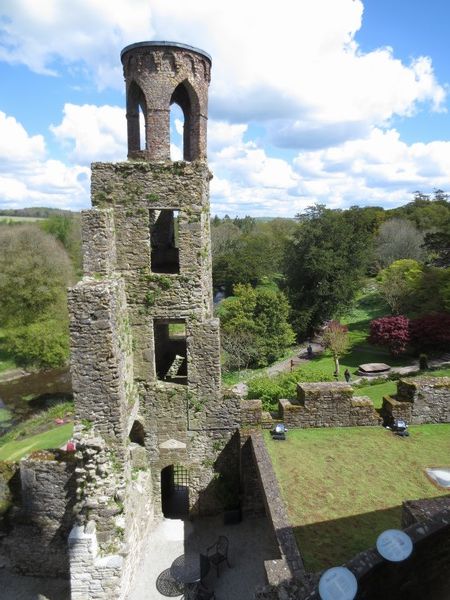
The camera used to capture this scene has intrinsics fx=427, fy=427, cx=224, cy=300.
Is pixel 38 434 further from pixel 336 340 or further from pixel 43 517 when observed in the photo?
pixel 336 340

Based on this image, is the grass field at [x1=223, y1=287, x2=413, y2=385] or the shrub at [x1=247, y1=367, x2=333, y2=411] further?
the grass field at [x1=223, y1=287, x2=413, y2=385]

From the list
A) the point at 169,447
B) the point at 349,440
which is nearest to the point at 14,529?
the point at 169,447

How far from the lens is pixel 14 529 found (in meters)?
10.4

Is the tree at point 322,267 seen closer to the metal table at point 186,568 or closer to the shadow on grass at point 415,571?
the metal table at point 186,568

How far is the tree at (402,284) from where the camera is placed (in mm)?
31709

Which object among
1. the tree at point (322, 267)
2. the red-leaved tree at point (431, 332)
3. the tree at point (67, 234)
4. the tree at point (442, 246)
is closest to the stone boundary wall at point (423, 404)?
the red-leaved tree at point (431, 332)

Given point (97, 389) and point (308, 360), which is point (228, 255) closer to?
point (308, 360)

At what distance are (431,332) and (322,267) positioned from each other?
9.40m

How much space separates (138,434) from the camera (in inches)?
432

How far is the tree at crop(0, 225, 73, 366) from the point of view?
2758 centimetres

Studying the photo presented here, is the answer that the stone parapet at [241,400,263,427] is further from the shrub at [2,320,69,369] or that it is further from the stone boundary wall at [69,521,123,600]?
the shrub at [2,320,69,369]

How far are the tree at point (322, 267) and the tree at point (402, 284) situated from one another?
2.37 meters

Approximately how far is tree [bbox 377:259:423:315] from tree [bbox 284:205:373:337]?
2.37 metres

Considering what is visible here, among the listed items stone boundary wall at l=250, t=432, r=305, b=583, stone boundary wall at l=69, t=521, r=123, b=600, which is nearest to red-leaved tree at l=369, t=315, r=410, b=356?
stone boundary wall at l=250, t=432, r=305, b=583
